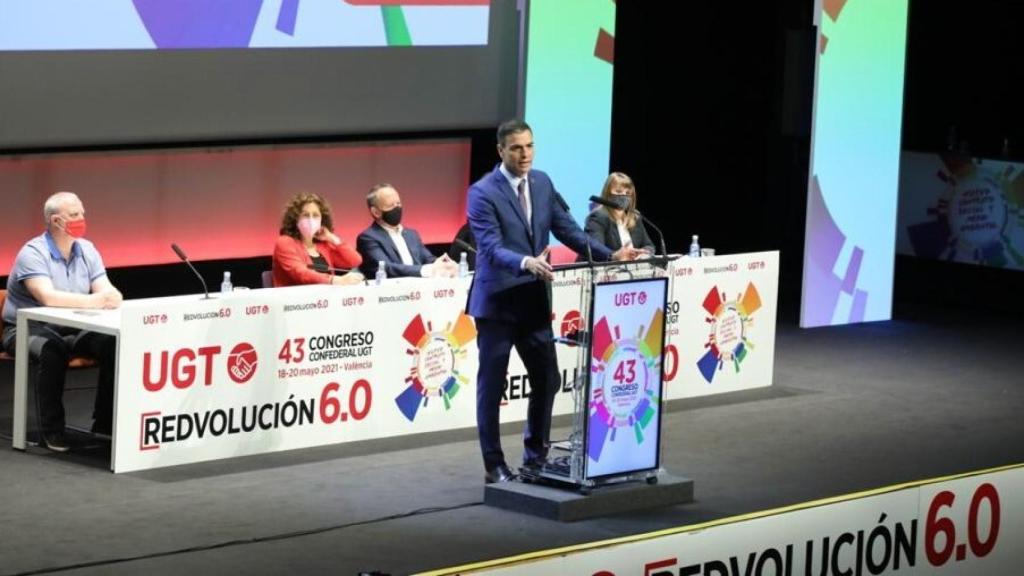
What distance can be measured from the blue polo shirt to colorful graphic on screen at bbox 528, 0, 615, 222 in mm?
3780

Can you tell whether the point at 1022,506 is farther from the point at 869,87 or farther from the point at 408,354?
the point at 869,87

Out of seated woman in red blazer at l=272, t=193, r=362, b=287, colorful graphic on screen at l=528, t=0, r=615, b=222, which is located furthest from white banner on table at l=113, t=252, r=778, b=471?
colorful graphic on screen at l=528, t=0, r=615, b=222

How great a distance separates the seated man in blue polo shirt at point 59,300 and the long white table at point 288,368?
8cm

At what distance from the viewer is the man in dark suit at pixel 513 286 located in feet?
25.9

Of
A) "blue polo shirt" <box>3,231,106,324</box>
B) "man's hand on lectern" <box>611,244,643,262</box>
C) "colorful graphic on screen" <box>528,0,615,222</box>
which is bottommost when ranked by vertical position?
"blue polo shirt" <box>3,231,106,324</box>

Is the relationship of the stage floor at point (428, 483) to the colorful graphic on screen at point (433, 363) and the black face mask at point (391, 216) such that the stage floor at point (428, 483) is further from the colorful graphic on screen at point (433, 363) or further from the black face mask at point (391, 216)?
the black face mask at point (391, 216)

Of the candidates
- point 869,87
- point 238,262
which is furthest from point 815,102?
point 238,262

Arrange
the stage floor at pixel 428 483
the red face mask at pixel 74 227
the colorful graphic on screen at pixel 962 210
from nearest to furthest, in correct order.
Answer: the stage floor at pixel 428 483 → the red face mask at pixel 74 227 → the colorful graphic on screen at pixel 962 210

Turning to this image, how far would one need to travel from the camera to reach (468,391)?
958 centimetres

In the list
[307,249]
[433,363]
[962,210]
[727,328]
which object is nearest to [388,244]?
[307,249]

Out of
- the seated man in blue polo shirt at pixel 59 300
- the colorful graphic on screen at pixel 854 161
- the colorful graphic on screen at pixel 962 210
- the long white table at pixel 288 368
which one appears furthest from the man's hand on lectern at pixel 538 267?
the colorful graphic on screen at pixel 962 210

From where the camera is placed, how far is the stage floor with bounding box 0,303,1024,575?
725 centimetres

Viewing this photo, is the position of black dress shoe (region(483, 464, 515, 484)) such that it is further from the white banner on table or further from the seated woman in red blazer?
the seated woman in red blazer

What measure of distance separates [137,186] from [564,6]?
9.07 feet
